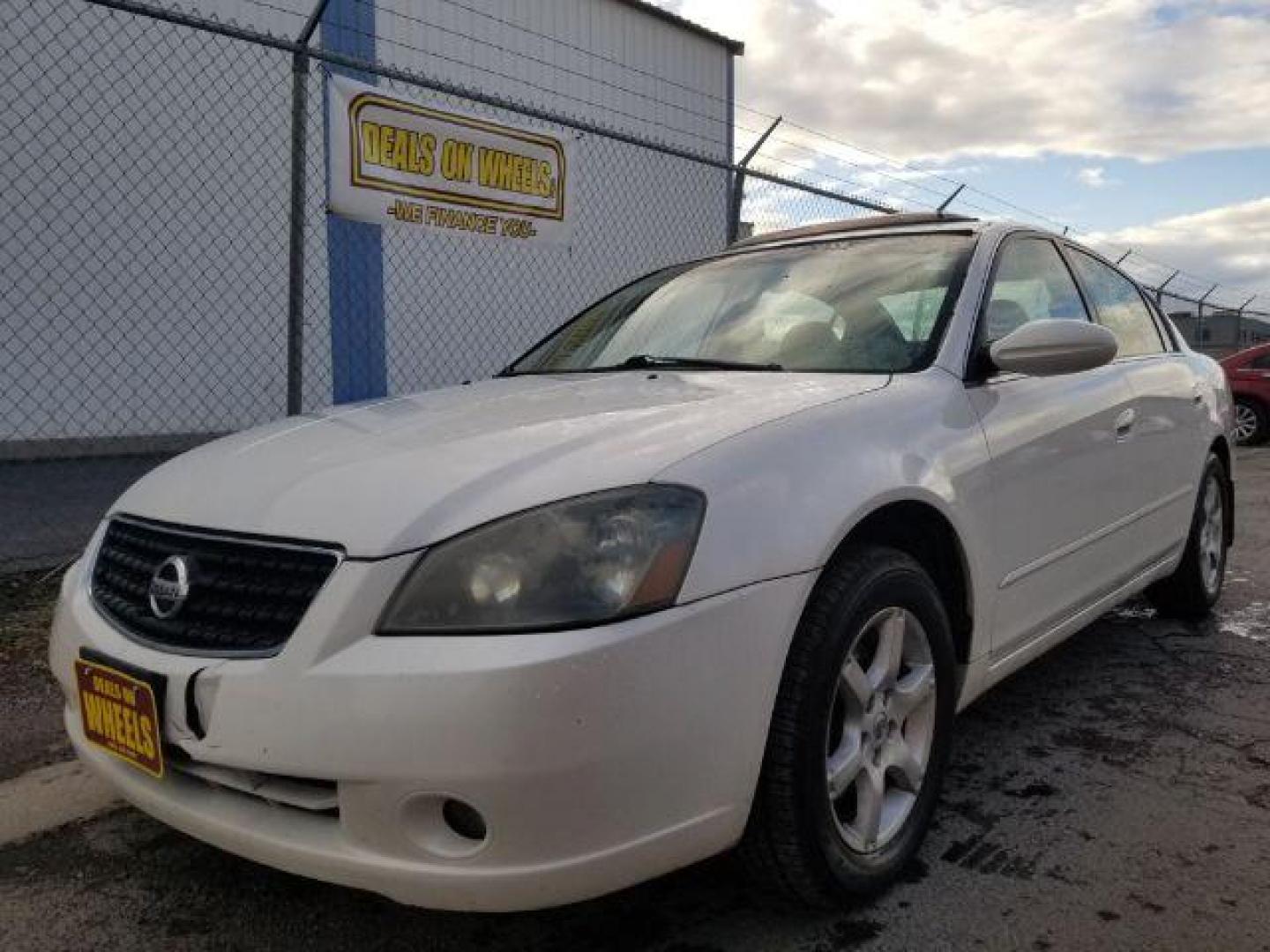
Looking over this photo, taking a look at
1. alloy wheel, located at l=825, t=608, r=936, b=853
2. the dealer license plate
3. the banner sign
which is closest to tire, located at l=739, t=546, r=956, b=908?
alloy wheel, located at l=825, t=608, r=936, b=853

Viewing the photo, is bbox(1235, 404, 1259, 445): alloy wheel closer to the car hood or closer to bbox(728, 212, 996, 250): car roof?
bbox(728, 212, 996, 250): car roof

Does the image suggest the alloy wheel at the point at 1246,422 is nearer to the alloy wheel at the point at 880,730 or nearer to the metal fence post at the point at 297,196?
the metal fence post at the point at 297,196

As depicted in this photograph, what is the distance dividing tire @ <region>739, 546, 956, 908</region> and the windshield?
674 mm

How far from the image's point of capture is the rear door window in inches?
144

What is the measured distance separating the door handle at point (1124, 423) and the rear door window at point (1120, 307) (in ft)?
0.83

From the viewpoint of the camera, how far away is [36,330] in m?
7.72

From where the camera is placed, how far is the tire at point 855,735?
1.88 meters

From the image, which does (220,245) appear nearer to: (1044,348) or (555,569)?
(1044,348)

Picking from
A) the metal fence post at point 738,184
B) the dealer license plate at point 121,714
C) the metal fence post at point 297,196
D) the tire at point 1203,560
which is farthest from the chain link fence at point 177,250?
the dealer license plate at point 121,714

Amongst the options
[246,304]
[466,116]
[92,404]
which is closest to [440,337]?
[246,304]

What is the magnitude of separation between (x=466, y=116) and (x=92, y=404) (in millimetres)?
4583

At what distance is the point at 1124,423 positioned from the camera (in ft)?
10.8

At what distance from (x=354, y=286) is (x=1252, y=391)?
36.1 feet

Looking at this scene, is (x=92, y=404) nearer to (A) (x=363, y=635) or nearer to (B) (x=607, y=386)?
(B) (x=607, y=386)
